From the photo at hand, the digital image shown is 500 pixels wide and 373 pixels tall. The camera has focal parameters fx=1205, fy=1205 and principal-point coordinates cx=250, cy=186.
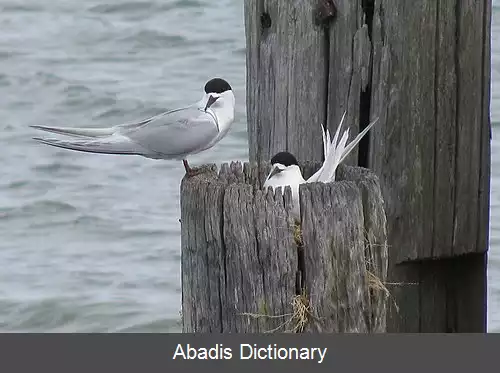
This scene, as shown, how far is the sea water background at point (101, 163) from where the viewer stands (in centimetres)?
759

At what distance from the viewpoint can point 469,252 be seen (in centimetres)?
438

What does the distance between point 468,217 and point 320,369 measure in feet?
3.44

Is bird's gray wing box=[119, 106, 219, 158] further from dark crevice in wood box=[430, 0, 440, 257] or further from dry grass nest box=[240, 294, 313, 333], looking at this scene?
dry grass nest box=[240, 294, 313, 333]

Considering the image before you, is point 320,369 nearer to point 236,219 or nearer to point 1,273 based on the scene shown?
point 236,219

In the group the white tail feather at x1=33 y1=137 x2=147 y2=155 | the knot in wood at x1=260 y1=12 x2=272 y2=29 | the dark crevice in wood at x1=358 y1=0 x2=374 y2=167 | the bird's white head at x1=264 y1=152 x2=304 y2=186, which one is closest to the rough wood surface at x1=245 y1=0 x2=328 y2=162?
the knot in wood at x1=260 y1=12 x2=272 y2=29

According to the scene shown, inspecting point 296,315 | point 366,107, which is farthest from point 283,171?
point 366,107

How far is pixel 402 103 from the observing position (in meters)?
4.15

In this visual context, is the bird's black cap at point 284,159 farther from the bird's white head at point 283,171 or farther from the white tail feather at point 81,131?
the white tail feather at point 81,131

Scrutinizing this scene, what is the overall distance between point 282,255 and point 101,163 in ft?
20.4

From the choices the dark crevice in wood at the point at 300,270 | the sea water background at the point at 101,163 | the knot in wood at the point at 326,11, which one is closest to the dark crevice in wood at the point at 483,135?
the knot in wood at the point at 326,11

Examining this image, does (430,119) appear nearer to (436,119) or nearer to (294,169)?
(436,119)

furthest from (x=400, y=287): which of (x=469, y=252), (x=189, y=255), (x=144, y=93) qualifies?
(x=144, y=93)

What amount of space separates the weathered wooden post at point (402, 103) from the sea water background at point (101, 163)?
2.67m

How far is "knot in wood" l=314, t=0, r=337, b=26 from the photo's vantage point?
4.11m
